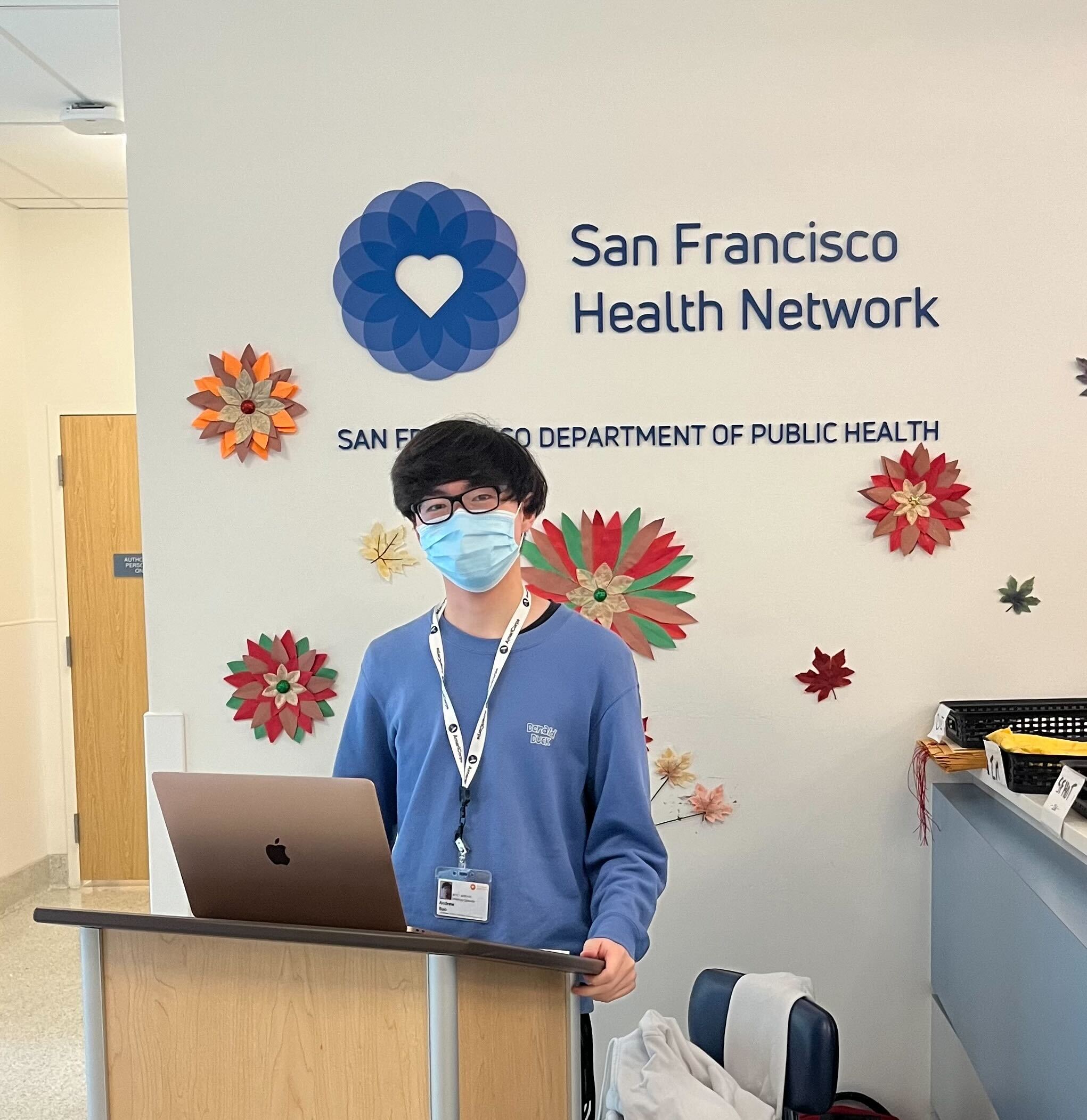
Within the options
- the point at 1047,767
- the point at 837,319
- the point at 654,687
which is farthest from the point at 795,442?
the point at 1047,767

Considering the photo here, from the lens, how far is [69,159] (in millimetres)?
4633

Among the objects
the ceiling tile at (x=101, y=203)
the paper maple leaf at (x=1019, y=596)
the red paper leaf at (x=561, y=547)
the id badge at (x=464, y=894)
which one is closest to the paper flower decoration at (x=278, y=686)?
the red paper leaf at (x=561, y=547)

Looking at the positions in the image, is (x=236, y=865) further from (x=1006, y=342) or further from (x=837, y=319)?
(x=1006, y=342)

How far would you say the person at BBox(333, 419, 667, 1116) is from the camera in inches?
76.6

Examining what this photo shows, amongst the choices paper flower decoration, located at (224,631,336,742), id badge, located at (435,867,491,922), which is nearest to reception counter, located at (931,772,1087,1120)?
id badge, located at (435,867,491,922)

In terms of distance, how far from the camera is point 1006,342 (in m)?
2.82

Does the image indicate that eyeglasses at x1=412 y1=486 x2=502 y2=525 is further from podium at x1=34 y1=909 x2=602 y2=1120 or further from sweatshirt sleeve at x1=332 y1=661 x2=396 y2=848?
podium at x1=34 y1=909 x2=602 y2=1120

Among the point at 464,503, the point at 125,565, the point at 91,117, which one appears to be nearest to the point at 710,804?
the point at 464,503

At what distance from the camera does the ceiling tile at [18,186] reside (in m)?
4.79

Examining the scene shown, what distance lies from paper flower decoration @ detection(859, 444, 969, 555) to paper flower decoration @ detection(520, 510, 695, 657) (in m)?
0.46

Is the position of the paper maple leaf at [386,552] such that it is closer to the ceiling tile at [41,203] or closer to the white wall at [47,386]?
the white wall at [47,386]

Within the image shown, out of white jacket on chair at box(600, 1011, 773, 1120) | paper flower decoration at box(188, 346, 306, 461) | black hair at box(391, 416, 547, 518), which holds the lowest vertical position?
white jacket on chair at box(600, 1011, 773, 1120)

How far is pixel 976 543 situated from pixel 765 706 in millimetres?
620

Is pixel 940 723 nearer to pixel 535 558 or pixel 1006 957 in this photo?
pixel 1006 957
